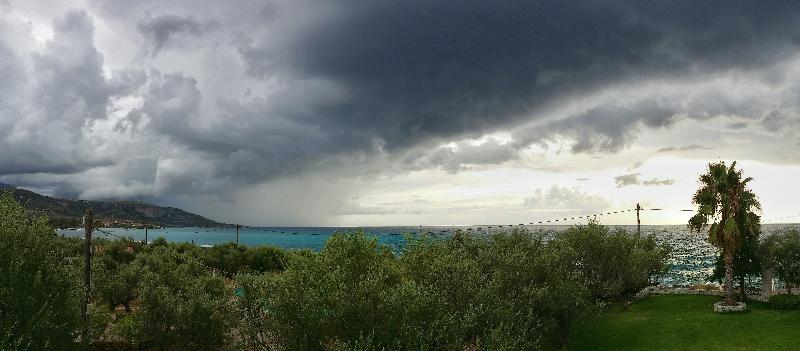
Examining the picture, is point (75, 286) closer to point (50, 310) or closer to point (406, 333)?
point (50, 310)

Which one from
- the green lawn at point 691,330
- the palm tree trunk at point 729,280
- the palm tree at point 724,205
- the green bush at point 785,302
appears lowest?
the green lawn at point 691,330

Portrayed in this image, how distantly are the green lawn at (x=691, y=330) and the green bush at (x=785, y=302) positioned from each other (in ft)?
3.11

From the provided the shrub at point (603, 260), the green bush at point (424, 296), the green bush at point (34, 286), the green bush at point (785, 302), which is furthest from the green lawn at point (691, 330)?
the green bush at point (34, 286)

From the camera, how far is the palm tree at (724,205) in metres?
51.3

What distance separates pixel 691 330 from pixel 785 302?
13798 mm

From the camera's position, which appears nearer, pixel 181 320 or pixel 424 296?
pixel 424 296

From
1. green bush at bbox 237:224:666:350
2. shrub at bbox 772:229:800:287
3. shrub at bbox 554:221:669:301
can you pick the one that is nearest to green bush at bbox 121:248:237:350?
green bush at bbox 237:224:666:350

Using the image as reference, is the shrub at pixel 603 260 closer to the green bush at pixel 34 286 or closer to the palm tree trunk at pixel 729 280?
the palm tree trunk at pixel 729 280

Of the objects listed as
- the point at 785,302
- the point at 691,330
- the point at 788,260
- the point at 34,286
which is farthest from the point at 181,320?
the point at 788,260

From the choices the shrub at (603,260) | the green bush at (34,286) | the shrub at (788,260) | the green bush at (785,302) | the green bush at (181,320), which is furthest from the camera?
the shrub at (603,260)

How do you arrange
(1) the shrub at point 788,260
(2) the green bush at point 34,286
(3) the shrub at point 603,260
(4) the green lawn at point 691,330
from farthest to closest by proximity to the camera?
1. (3) the shrub at point 603,260
2. (1) the shrub at point 788,260
3. (4) the green lawn at point 691,330
4. (2) the green bush at point 34,286

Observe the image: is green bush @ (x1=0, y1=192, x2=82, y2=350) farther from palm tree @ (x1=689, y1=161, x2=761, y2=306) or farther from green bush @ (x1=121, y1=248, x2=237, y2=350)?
palm tree @ (x1=689, y1=161, x2=761, y2=306)

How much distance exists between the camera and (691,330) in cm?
4538

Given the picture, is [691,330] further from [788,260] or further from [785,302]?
[788,260]
